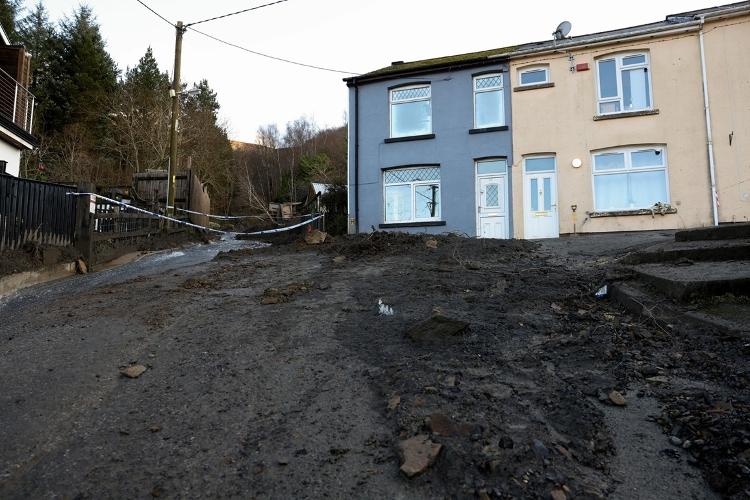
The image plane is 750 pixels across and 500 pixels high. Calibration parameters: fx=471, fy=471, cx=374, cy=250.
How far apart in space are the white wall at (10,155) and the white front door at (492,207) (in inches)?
580

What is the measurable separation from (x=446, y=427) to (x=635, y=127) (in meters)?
13.3

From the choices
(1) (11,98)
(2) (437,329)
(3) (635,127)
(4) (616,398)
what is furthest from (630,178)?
(1) (11,98)

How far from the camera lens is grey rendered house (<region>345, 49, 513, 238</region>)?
48.1 ft

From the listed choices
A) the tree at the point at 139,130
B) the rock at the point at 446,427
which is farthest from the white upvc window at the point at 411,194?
the tree at the point at 139,130

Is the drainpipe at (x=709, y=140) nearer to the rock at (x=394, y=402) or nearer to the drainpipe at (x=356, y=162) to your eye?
the drainpipe at (x=356, y=162)

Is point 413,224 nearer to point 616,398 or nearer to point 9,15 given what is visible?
point 616,398

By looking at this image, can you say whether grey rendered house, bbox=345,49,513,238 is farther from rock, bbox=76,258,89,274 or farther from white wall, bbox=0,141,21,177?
white wall, bbox=0,141,21,177

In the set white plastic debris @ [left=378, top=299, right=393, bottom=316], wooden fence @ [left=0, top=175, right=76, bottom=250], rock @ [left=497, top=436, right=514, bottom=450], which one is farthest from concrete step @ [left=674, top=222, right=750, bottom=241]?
wooden fence @ [left=0, top=175, right=76, bottom=250]

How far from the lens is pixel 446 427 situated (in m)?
2.98

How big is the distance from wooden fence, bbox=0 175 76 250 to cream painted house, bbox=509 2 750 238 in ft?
37.4

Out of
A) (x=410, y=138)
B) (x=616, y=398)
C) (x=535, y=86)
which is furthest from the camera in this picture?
(x=410, y=138)

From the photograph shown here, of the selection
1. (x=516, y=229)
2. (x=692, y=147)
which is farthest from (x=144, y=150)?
(x=692, y=147)

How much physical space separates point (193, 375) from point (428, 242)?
6.91m

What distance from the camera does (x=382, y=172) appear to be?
15.8m
